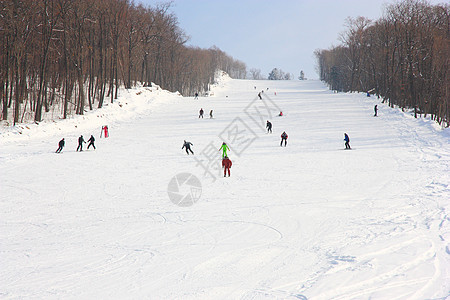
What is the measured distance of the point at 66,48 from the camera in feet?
108

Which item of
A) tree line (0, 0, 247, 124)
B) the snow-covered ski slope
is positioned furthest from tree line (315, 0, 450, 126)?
tree line (0, 0, 247, 124)

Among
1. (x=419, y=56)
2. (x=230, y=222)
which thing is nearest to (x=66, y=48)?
(x=230, y=222)

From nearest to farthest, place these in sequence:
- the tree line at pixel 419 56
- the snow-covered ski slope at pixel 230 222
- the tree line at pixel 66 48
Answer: the snow-covered ski slope at pixel 230 222 < the tree line at pixel 66 48 < the tree line at pixel 419 56

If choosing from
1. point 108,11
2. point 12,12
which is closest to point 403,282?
point 12,12

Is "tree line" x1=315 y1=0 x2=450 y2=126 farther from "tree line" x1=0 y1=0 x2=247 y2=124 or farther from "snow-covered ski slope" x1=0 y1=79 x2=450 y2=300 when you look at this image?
"tree line" x1=0 y1=0 x2=247 y2=124

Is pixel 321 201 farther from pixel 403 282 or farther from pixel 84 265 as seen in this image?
pixel 84 265

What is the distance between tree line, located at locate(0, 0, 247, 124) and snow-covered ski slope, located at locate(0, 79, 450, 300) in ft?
28.7

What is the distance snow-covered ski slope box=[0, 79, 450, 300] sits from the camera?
6.73 meters

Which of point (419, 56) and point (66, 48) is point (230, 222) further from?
point (419, 56)

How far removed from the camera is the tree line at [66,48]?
92.0ft

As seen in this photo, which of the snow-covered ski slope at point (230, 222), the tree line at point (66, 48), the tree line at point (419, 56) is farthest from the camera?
the tree line at point (419, 56)

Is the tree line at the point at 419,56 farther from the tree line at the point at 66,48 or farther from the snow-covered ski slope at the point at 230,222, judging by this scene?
A: the tree line at the point at 66,48

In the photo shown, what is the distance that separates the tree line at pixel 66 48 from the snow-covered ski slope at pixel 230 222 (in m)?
8.74

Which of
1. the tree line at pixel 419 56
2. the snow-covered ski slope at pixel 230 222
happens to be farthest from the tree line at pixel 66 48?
the tree line at pixel 419 56
